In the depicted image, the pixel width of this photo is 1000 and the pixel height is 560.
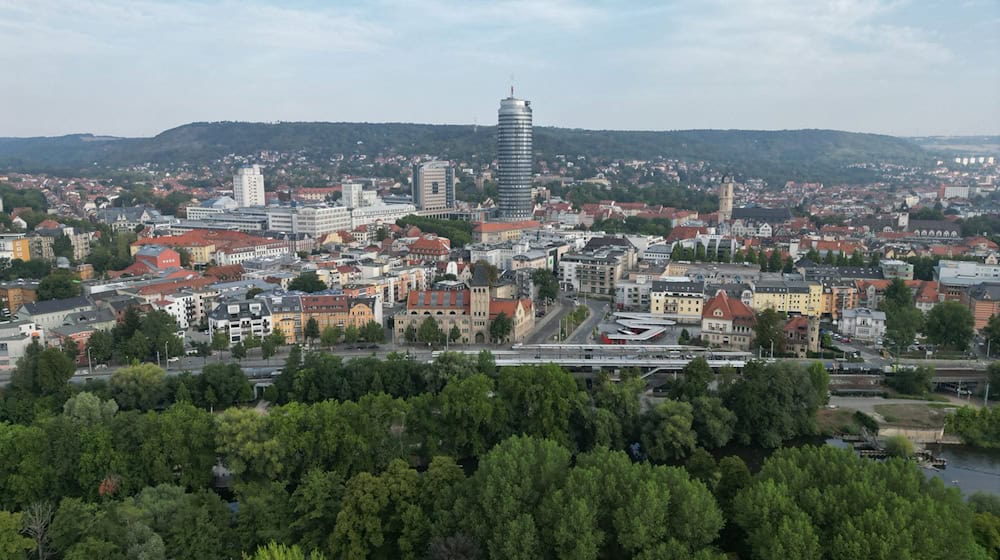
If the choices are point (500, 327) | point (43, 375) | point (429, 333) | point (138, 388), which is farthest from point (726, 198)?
point (43, 375)

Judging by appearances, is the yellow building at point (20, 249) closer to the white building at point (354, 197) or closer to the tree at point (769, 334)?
the white building at point (354, 197)

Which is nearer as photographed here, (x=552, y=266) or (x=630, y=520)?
(x=630, y=520)

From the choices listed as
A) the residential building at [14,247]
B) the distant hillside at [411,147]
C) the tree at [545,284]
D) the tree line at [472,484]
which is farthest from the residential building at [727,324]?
the distant hillside at [411,147]

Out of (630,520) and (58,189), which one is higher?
(58,189)

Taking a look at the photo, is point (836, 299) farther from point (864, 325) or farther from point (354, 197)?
point (354, 197)

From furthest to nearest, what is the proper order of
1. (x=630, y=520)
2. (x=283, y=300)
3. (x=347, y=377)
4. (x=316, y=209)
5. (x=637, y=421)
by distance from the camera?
(x=316, y=209) → (x=283, y=300) → (x=347, y=377) → (x=637, y=421) → (x=630, y=520)

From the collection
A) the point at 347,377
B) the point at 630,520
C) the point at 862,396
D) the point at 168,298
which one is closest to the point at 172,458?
the point at 347,377

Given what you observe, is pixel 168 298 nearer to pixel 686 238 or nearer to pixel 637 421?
pixel 637 421
